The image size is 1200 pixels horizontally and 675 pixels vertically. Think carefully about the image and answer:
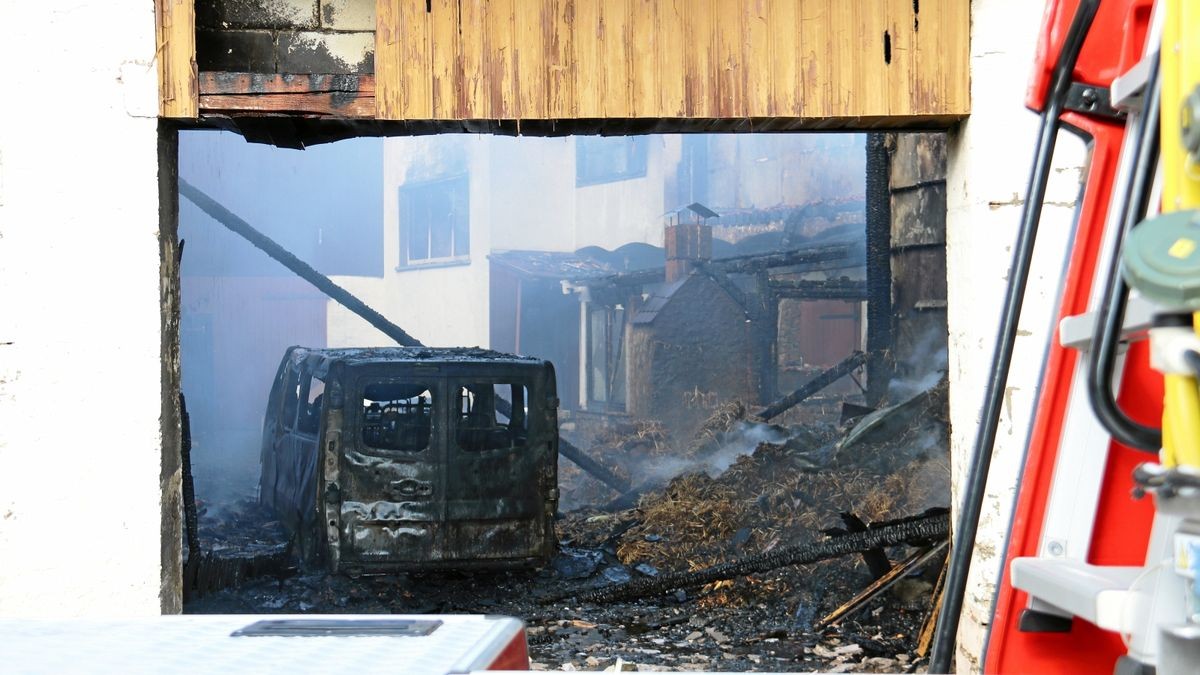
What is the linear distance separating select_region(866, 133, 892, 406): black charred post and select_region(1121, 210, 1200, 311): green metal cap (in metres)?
11.7

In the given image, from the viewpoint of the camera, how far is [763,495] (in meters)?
12.3

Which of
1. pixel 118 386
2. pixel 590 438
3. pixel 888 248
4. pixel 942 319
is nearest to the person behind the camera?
pixel 118 386

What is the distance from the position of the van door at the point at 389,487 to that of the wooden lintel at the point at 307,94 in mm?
6127

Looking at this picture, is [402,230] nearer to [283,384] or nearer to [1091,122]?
[283,384]

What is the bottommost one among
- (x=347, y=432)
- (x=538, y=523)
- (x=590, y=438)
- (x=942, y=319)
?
(x=590, y=438)

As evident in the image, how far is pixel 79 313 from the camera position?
4375 millimetres

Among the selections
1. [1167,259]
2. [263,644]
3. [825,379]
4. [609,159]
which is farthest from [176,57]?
[609,159]

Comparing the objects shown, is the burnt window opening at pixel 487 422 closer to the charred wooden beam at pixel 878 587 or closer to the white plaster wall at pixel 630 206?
the charred wooden beam at pixel 878 587

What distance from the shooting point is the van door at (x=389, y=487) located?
1037 cm

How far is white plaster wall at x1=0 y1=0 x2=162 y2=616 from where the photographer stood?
14.2 feet

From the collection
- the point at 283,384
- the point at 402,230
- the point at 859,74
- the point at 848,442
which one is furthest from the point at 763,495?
the point at 402,230

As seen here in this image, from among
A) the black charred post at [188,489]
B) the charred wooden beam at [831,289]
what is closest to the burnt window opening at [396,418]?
the black charred post at [188,489]

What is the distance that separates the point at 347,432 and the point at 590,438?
43.0 ft

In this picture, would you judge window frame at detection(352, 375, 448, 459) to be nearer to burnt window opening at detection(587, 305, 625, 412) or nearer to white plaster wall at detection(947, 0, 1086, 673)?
white plaster wall at detection(947, 0, 1086, 673)
